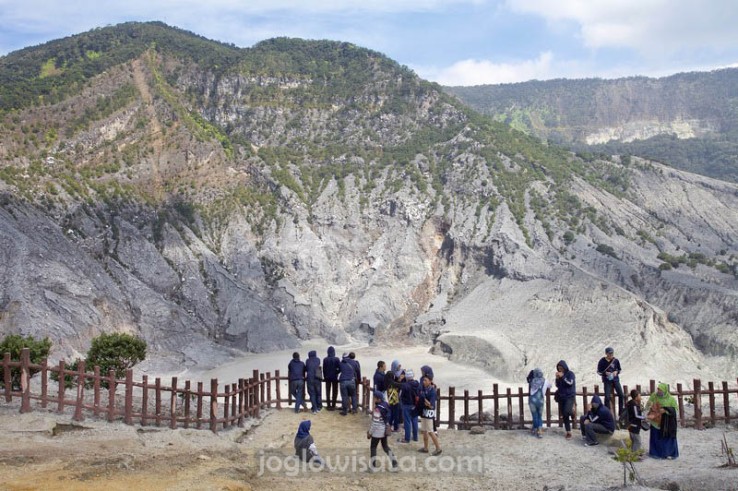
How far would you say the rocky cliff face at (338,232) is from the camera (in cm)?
4206

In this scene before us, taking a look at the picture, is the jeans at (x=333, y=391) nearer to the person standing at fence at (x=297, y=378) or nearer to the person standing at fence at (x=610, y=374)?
the person standing at fence at (x=297, y=378)

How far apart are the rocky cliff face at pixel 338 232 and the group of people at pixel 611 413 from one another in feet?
74.9

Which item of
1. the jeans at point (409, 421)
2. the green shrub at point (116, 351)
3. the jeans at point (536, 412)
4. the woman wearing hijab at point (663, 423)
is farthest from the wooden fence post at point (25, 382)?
the green shrub at point (116, 351)

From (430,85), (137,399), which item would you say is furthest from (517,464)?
(430,85)

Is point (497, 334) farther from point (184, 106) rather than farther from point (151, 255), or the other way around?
point (184, 106)

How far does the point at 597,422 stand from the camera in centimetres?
1559

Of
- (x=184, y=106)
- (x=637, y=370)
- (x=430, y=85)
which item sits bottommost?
(x=637, y=370)

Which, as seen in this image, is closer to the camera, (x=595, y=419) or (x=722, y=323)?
(x=595, y=419)

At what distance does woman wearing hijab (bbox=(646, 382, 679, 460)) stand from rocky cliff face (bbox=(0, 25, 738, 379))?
2520cm

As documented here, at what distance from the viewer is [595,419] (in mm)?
15594

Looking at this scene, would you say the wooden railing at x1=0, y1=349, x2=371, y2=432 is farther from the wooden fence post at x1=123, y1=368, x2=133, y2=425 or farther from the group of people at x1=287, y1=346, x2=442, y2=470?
the group of people at x1=287, y1=346, x2=442, y2=470

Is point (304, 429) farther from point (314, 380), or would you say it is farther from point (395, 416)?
point (314, 380)

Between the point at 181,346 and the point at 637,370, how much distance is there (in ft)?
89.7

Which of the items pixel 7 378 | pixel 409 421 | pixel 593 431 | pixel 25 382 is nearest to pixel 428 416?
pixel 409 421
